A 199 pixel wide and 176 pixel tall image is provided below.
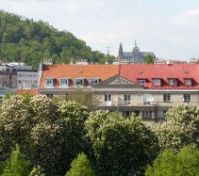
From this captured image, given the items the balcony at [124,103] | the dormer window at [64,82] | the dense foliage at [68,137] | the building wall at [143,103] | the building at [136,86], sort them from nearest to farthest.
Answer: the dense foliage at [68,137] < the building wall at [143,103] < the building at [136,86] < the balcony at [124,103] < the dormer window at [64,82]

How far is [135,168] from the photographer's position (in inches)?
3504

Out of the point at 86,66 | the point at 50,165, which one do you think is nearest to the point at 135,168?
the point at 50,165

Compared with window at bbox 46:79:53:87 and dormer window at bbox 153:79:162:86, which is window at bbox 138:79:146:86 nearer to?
dormer window at bbox 153:79:162:86

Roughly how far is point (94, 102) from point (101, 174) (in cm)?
3761


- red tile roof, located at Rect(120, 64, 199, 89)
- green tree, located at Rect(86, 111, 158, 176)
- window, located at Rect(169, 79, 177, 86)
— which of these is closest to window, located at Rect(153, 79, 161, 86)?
red tile roof, located at Rect(120, 64, 199, 89)

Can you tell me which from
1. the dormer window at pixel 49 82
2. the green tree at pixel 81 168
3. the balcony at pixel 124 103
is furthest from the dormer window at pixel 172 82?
the green tree at pixel 81 168

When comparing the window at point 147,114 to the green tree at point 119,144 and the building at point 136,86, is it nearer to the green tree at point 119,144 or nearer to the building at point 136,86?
the building at point 136,86

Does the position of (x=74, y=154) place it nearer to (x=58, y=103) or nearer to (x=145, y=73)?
(x=58, y=103)

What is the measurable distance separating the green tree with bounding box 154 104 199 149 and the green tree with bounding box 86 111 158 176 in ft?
10.3

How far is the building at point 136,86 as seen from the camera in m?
128

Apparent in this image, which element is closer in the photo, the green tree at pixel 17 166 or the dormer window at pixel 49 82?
the green tree at pixel 17 166

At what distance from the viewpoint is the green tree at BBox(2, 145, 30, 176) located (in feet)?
254

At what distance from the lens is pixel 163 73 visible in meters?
131

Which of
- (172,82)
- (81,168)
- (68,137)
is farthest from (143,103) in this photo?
(81,168)
